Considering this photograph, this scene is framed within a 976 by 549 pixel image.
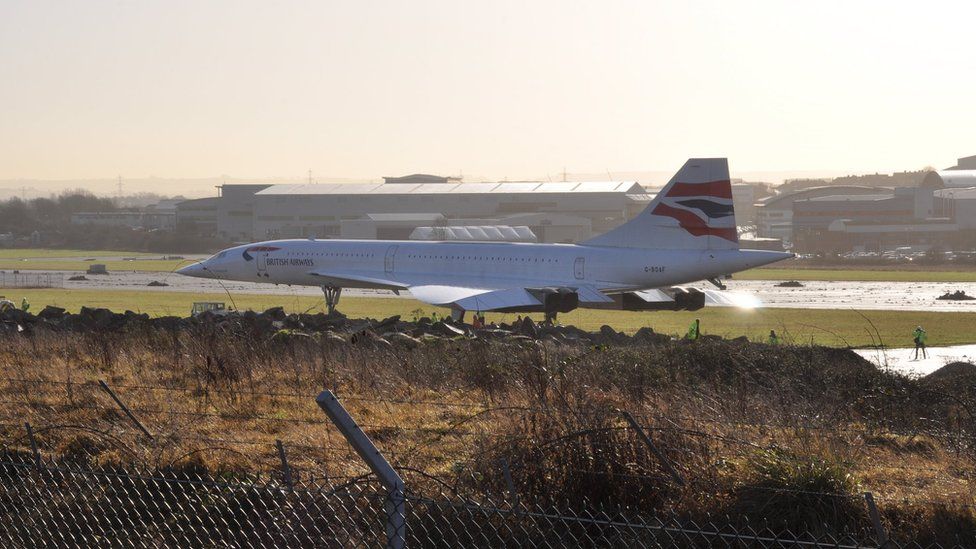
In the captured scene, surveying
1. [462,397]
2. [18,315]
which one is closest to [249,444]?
[462,397]

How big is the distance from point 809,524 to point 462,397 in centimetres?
746

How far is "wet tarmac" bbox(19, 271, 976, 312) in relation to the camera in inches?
2151

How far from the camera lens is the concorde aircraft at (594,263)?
40031mm

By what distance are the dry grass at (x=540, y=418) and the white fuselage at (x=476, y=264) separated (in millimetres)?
17500

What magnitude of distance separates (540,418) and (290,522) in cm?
278

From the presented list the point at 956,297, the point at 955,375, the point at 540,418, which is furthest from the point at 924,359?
the point at 956,297

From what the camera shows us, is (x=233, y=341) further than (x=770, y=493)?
Yes

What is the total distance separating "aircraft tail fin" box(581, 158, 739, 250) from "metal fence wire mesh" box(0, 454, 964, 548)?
3070cm

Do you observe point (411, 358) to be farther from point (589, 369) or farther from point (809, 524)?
point (809, 524)

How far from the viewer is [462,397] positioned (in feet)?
52.5

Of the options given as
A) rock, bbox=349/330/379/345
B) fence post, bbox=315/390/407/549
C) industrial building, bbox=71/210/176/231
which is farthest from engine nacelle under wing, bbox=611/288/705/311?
industrial building, bbox=71/210/176/231

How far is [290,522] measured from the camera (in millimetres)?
9234

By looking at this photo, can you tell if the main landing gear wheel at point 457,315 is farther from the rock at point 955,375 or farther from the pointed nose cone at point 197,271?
the rock at point 955,375

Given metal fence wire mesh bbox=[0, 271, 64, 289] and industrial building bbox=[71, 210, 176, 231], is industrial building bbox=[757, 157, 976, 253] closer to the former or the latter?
metal fence wire mesh bbox=[0, 271, 64, 289]
